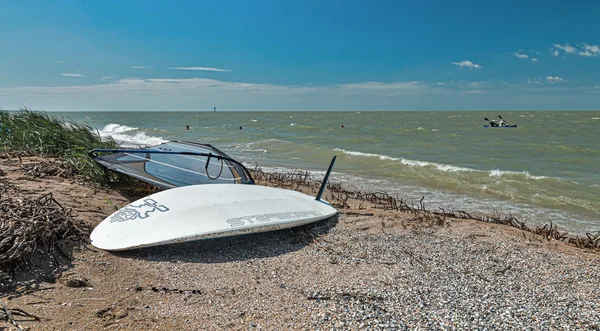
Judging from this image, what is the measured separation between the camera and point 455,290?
299 centimetres

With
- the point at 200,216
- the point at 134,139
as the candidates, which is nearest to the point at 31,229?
the point at 200,216

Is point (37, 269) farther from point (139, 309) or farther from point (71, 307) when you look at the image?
point (139, 309)

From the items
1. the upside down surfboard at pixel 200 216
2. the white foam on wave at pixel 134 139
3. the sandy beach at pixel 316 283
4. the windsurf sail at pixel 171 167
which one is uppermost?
the windsurf sail at pixel 171 167

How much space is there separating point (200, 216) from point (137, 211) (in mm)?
631

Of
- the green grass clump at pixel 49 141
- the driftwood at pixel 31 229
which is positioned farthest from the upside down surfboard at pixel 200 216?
the green grass clump at pixel 49 141

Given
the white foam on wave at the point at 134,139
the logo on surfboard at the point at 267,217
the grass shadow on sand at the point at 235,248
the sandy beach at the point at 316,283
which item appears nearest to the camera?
the sandy beach at the point at 316,283

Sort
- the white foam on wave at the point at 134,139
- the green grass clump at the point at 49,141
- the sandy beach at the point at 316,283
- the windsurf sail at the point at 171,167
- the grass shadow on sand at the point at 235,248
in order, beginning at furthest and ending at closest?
the white foam on wave at the point at 134,139
the green grass clump at the point at 49,141
the windsurf sail at the point at 171,167
the grass shadow on sand at the point at 235,248
the sandy beach at the point at 316,283

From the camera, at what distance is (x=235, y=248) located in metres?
3.75

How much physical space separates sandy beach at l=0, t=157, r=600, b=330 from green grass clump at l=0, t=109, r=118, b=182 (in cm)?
111

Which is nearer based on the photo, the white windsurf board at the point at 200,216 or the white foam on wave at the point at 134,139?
the white windsurf board at the point at 200,216

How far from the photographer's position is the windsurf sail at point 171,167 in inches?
204

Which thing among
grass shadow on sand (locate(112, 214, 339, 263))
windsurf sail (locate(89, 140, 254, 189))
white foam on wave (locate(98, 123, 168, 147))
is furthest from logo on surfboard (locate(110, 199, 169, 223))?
white foam on wave (locate(98, 123, 168, 147))

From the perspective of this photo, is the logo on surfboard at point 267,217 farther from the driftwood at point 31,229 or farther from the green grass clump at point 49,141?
the green grass clump at point 49,141

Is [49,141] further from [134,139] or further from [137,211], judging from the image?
[134,139]
